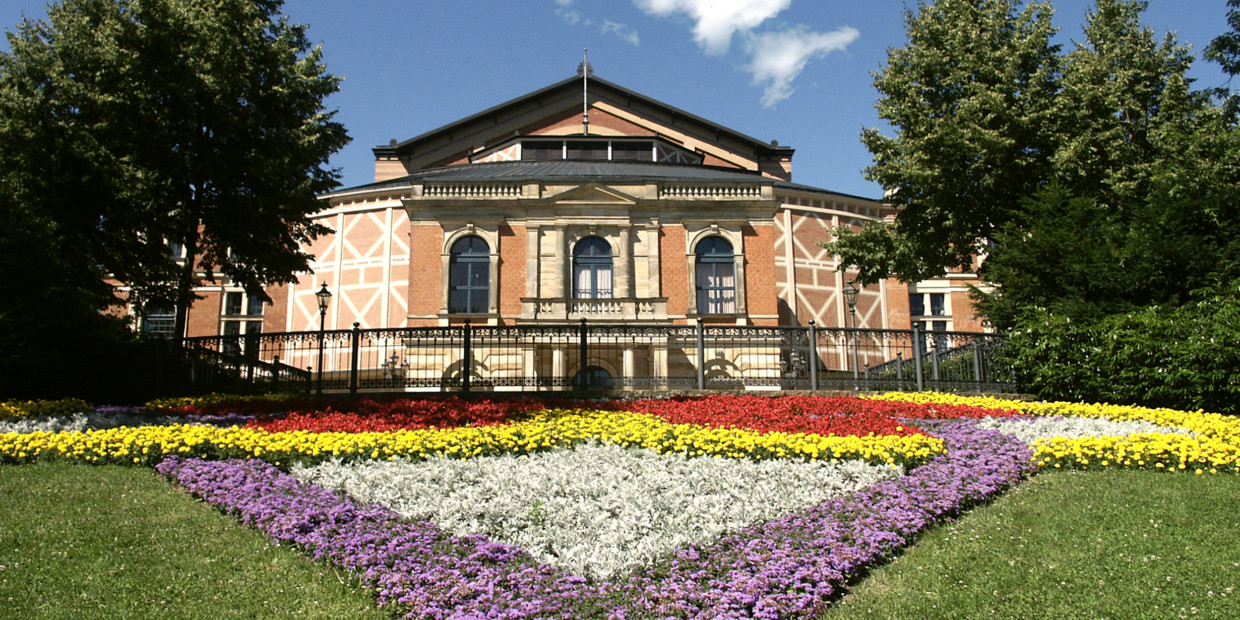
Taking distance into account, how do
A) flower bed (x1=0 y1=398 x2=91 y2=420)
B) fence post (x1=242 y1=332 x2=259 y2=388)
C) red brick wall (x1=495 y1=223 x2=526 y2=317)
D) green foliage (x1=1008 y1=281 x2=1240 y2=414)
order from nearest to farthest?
flower bed (x1=0 y1=398 x2=91 y2=420)
green foliage (x1=1008 y1=281 x2=1240 y2=414)
fence post (x1=242 y1=332 x2=259 y2=388)
red brick wall (x1=495 y1=223 x2=526 y2=317)

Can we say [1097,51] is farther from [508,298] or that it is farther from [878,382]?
[508,298]

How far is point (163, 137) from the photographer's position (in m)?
18.0

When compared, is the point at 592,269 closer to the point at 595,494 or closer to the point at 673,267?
the point at 673,267

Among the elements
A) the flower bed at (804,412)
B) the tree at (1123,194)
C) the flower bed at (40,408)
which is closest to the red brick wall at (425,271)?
the flower bed at (40,408)

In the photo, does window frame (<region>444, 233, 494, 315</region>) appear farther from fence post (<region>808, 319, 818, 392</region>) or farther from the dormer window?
fence post (<region>808, 319, 818, 392</region>)

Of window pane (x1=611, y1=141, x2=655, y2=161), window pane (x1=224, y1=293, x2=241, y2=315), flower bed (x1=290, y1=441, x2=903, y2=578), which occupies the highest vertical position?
window pane (x1=611, y1=141, x2=655, y2=161)

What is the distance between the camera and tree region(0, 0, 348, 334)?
56.1ft

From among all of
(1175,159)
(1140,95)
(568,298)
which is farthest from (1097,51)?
(568,298)

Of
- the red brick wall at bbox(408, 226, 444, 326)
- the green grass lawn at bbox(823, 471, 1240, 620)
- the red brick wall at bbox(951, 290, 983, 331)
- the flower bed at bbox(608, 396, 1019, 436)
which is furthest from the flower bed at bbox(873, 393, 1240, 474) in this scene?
the red brick wall at bbox(951, 290, 983, 331)

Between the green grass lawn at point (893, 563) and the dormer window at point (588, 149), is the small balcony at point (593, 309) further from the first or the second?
the green grass lawn at point (893, 563)

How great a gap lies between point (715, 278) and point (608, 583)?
23335mm

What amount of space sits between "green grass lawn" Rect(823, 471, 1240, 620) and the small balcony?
58.7 feet

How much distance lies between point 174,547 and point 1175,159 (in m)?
22.1

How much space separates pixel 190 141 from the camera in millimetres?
18766
